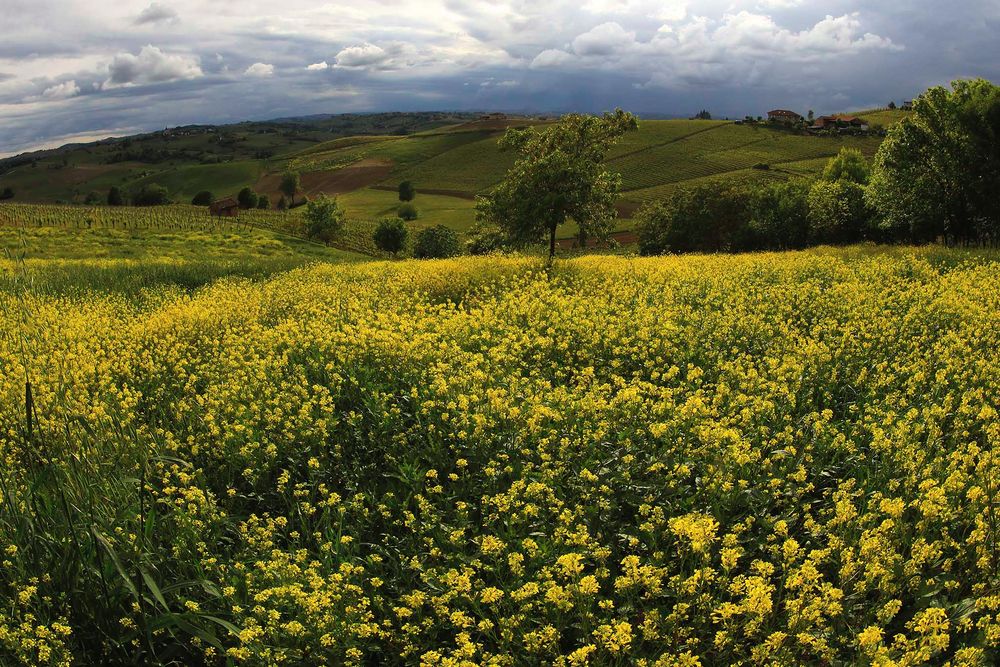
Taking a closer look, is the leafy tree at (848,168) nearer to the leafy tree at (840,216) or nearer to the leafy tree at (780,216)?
the leafy tree at (780,216)

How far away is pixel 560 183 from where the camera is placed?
2503 centimetres

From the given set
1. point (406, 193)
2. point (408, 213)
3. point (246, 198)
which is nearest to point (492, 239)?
point (408, 213)

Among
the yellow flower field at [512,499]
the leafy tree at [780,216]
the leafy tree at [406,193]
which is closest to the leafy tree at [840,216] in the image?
the leafy tree at [780,216]

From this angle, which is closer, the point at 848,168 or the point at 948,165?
the point at 948,165

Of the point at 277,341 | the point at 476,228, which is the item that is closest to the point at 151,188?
the point at 476,228

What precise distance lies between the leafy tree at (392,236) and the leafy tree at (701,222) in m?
34.5

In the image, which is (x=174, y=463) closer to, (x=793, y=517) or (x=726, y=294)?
(x=793, y=517)

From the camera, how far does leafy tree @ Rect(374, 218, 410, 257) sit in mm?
77375

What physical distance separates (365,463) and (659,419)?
3.12 meters

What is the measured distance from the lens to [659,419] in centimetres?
593

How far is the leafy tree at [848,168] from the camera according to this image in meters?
65.6

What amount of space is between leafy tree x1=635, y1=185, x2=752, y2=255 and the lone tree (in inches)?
1104

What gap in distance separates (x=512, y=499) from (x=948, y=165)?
35410 mm

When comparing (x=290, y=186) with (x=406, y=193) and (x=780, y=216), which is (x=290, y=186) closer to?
(x=406, y=193)
